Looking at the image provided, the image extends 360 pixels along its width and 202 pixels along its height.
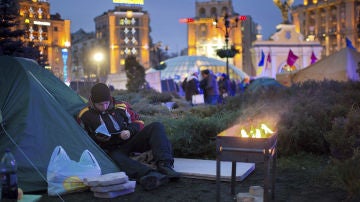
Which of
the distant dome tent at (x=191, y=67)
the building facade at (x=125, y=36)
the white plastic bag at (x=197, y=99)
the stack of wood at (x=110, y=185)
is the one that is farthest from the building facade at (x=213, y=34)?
the stack of wood at (x=110, y=185)

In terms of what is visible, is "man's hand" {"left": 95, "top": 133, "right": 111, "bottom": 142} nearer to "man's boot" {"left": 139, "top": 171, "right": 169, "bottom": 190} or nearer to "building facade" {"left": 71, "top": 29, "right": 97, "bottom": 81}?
"man's boot" {"left": 139, "top": 171, "right": 169, "bottom": 190}

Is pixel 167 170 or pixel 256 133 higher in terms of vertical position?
pixel 256 133

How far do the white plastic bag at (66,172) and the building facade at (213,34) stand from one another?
77.7 meters

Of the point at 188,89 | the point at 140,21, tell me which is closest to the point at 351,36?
the point at 140,21

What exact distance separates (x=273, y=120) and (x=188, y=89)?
987 cm

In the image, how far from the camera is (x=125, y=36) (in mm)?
97062

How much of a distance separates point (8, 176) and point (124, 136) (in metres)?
1.69

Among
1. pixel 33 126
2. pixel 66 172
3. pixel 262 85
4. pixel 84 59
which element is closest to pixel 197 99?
pixel 262 85

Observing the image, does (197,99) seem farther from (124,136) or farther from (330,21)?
(330,21)

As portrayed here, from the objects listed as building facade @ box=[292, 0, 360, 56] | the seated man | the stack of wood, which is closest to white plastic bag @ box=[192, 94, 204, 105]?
the seated man

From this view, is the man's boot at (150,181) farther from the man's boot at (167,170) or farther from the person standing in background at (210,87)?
the person standing in background at (210,87)

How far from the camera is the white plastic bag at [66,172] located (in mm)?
5609

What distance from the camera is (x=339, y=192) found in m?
5.59

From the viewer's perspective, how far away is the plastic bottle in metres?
4.98
